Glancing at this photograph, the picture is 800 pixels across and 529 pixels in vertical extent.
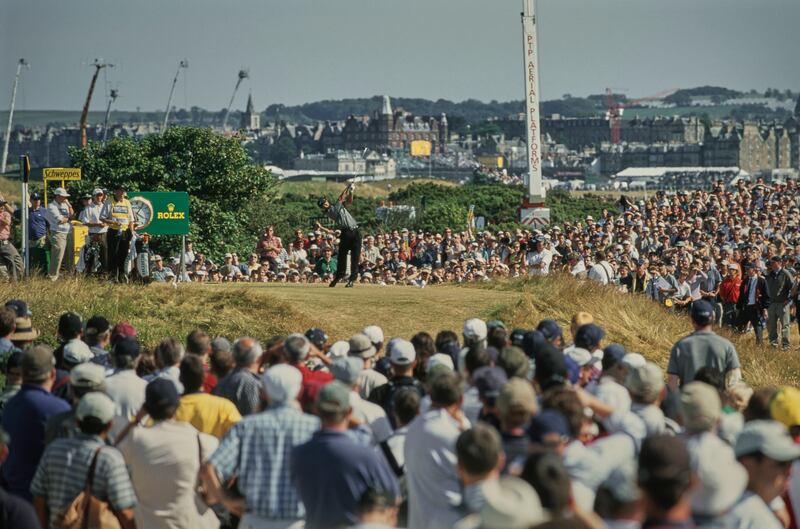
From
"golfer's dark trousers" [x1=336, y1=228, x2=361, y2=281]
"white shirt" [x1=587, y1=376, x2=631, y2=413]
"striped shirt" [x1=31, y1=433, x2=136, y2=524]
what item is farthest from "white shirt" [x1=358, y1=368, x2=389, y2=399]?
"golfer's dark trousers" [x1=336, y1=228, x2=361, y2=281]

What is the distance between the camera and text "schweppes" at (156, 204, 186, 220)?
85.4 ft

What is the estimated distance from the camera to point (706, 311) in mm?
12891

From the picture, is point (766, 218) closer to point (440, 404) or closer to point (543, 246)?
point (543, 246)

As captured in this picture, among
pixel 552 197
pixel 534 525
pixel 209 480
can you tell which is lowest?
pixel 552 197

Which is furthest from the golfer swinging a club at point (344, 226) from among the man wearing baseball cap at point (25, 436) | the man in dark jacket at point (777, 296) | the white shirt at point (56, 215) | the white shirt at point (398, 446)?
the white shirt at point (398, 446)

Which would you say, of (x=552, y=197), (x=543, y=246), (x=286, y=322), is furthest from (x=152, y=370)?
(x=552, y=197)

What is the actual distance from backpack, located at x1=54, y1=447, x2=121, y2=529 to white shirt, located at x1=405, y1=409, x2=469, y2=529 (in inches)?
74.1

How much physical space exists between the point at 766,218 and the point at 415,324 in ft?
56.3

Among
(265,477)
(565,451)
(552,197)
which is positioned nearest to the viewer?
(565,451)

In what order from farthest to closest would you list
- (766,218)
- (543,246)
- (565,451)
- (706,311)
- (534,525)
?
(766,218)
(543,246)
(706,311)
(565,451)
(534,525)

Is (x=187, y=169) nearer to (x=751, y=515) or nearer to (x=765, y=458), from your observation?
(x=765, y=458)

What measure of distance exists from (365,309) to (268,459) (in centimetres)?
1264

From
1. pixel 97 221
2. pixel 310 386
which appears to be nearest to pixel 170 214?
pixel 97 221

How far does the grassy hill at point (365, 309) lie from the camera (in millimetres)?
20000
